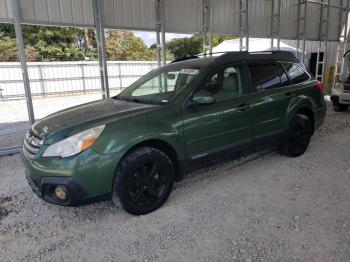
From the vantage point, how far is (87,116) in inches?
115

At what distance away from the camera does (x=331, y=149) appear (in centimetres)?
484

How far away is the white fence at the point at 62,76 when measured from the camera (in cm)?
1455

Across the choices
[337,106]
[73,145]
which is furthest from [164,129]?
[337,106]

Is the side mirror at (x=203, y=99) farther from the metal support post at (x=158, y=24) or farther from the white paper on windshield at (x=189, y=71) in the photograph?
the metal support post at (x=158, y=24)

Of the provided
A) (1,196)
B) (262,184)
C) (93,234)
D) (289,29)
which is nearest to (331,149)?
(262,184)

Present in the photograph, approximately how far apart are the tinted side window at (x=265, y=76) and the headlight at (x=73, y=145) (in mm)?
2176

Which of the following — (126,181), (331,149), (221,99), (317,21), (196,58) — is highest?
(317,21)

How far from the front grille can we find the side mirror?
5.11 feet

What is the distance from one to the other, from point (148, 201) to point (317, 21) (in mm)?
11027

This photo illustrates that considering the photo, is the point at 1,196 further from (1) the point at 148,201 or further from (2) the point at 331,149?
(2) the point at 331,149

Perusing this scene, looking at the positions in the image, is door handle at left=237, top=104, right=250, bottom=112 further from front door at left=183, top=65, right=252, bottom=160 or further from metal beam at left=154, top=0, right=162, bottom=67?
metal beam at left=154, top=0, right=162, bottom=67

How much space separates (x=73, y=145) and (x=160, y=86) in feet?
5.05

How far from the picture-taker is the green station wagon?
2.53 meters

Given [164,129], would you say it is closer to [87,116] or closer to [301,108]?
[87,116]
